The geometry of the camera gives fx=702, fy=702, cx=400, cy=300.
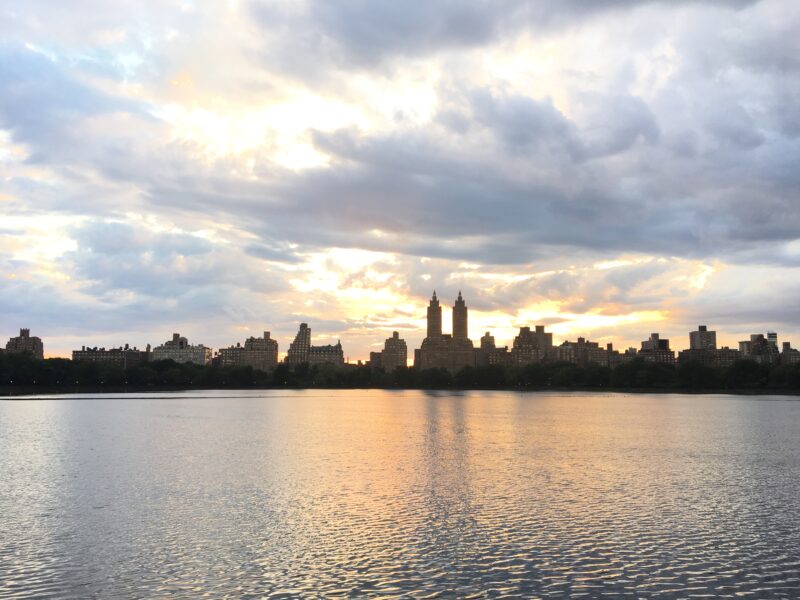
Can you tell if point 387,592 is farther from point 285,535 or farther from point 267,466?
point 267,466

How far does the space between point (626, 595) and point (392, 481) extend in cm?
2917

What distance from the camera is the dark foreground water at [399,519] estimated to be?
93.0ft

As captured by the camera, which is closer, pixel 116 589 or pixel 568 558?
pixel 116 589

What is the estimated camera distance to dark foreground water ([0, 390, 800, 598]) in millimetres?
28344

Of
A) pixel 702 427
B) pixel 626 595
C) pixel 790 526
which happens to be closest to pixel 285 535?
pixel 626 595

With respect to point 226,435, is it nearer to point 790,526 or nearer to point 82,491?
point 82,491

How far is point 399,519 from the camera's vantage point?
40.1 m

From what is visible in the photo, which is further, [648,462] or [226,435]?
[226,435]

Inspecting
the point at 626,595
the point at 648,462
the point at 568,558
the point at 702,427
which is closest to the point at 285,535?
the point at 568,558

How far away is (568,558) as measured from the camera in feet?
104

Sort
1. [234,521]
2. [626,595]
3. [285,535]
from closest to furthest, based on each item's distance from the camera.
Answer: [626,595]
[285,535]
[234,521]

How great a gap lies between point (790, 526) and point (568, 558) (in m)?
15.2

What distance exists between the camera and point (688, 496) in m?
47.3

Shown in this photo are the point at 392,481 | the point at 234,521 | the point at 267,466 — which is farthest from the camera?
the point at 267,466
